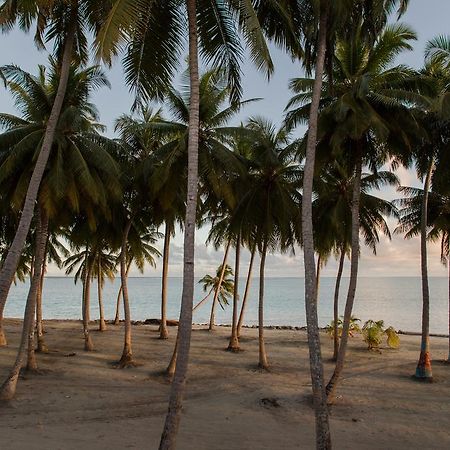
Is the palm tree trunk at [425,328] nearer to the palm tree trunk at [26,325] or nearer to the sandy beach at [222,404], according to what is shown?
the sandy beach at [222,404]

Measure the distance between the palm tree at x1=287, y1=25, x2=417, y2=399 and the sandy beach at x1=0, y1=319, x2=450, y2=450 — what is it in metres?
1.97

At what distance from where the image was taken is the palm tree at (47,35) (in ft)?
35.1

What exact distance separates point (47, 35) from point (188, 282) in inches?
342

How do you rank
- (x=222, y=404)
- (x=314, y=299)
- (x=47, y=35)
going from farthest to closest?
1. (x=222, y=404)
2. (x=47, y=35)
3. (x=314, y=299)

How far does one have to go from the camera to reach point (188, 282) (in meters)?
8.27

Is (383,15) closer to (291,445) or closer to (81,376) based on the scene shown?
(291,445)

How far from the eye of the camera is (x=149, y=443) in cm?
1034

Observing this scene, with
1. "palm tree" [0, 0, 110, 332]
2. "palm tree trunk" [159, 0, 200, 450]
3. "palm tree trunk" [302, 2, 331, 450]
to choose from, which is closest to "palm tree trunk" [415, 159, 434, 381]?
"palm tree trunk" [302, 2, 331, 450]

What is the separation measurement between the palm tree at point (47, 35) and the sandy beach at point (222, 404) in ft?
12.2

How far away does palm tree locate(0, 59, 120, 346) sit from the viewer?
14.5 meters

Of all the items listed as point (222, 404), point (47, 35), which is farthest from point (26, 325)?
point (47, 35)

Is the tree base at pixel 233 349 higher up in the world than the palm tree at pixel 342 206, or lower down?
lower down

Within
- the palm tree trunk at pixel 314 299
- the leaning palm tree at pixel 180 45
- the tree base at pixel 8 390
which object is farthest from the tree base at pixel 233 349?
the leaning palm tree at pixel 180 45

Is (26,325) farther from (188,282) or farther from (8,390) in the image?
(188,282)
